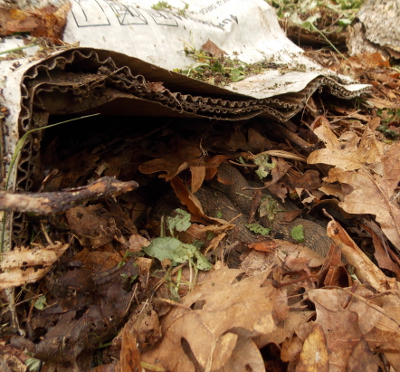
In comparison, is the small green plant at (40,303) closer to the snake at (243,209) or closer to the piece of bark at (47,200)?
the piece of bark at (47,200)

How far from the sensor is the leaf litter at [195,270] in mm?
911

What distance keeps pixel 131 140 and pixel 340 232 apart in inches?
40.2

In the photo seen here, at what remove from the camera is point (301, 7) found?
440 centimetres

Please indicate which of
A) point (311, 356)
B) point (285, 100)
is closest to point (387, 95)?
point (285, 100)

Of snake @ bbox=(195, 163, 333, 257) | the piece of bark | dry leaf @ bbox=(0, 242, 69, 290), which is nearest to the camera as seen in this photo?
the piece of bark

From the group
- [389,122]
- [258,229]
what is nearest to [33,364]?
[258,229]

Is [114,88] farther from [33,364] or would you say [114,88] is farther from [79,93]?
[33,364]

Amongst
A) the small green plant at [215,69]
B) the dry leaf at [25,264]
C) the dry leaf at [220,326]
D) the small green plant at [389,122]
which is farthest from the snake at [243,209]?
the small green plant at [389,122]

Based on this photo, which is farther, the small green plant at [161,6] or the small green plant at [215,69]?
the small green plant at [161,6]

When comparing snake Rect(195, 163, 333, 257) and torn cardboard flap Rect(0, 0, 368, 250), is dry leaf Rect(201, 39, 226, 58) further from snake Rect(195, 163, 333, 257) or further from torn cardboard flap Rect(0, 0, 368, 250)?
snake Rect(195, 163, 333, 257)

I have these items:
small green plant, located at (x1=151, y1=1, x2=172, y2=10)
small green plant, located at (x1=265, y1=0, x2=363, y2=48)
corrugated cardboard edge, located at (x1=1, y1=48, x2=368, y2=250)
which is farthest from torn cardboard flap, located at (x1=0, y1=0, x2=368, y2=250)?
small green plant, located at (x1=265, y1=0, x2=363, y2=48)

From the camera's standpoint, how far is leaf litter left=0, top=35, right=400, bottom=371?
0.91 m

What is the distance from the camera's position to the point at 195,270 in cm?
119

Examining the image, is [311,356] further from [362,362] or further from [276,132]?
[276,132]
